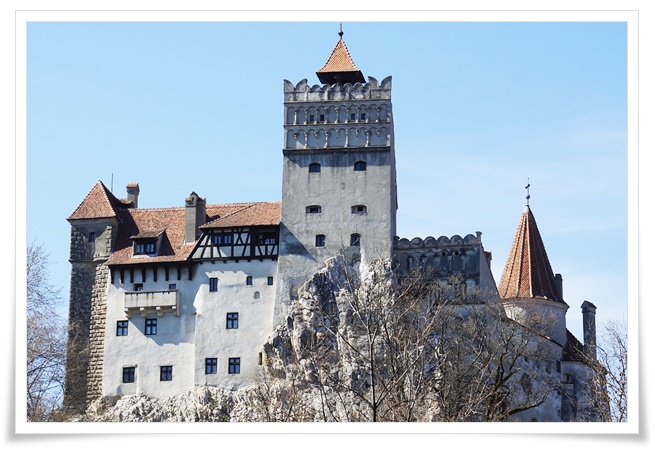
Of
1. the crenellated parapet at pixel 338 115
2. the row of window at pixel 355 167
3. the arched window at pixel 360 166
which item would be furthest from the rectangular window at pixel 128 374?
the arched window at pixel 360 166

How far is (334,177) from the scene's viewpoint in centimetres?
5994

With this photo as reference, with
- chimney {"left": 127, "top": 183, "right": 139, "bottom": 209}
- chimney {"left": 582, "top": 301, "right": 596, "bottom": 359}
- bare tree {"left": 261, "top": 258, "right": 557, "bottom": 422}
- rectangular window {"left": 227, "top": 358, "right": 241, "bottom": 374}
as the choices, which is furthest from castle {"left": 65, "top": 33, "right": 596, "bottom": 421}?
chimney {"left": 127, "top": 183, "right": 139, "bottom": 209}

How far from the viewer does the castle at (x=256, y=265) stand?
5897cm

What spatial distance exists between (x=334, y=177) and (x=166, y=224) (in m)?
7.53

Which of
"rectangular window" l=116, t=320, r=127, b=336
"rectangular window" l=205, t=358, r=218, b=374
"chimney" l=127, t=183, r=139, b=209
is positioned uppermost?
"chimney" l=127, t=183, r=139, b=209

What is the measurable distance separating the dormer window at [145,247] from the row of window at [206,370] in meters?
4.58

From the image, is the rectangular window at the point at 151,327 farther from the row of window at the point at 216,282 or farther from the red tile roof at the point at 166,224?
the row of window at the point at 216,282

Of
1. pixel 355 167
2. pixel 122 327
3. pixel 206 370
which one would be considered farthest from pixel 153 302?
pixel 355 167

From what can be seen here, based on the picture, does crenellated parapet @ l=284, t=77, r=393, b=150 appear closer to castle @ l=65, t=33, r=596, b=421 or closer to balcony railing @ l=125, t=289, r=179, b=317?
castle @ l=65, t=33, r=596, b=421

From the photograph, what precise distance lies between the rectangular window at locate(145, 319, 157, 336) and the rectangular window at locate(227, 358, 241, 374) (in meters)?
3.39

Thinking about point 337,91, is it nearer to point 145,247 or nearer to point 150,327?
point 145,247

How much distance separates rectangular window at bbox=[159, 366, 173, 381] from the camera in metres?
59.3
